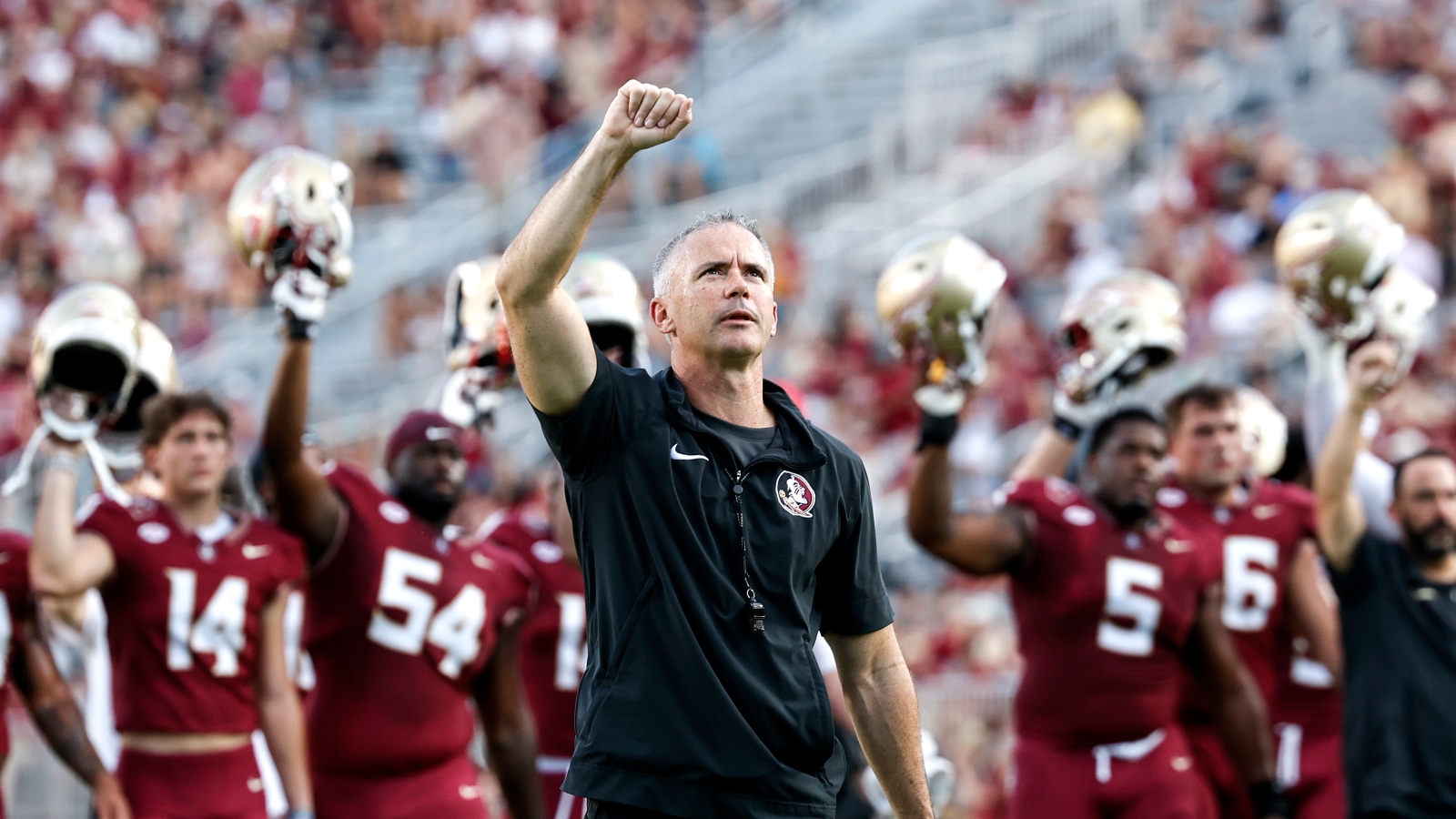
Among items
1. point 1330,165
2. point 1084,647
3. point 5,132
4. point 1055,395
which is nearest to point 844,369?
point 1330,165

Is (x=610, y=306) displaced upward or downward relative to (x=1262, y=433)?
upward

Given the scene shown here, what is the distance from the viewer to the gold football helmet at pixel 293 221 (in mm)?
5824

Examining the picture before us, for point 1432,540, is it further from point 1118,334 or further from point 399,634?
point 399,634

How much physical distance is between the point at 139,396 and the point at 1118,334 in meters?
3.51

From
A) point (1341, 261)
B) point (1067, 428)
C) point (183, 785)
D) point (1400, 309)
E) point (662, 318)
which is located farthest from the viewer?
point (1067, 428)

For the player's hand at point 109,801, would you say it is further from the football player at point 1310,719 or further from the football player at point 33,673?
the football player at point 1310,719

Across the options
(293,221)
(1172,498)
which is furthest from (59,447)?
(1172,498)

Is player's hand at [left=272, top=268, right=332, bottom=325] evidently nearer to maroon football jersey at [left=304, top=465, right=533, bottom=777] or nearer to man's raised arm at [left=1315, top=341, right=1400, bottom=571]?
maroon football jersey at [left=304, top=465, right=533, bottom=777]

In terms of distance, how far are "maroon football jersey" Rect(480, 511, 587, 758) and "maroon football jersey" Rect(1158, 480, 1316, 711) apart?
2179 mm

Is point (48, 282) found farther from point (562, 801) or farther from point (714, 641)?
point (714, 641)

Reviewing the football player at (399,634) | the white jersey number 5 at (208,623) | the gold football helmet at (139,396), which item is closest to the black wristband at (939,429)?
the football player at (399,634)

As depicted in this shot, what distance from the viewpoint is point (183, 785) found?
18.5ft

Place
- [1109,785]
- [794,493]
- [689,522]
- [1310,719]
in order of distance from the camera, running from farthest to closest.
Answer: [1310,719] < [1109,785] < [794,493] < [689,522]

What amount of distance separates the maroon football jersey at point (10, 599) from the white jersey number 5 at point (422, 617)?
41.2 inches
